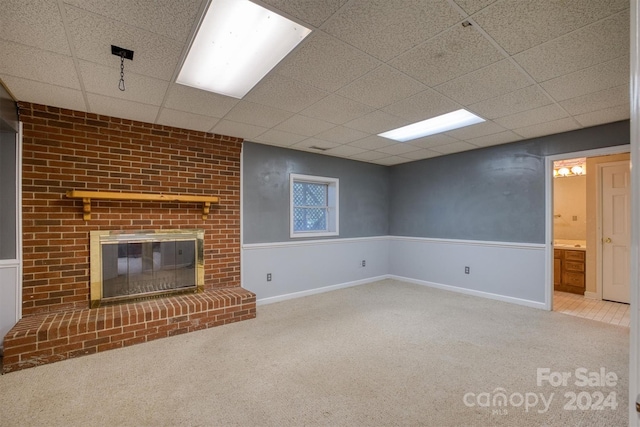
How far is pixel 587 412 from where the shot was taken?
2.06 m

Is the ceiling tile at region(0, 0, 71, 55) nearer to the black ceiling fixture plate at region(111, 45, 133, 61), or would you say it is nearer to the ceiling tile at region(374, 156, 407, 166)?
the black ceiling fixture plate at region(111, 45, 133, 61)

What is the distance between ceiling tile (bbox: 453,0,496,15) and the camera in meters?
1.63

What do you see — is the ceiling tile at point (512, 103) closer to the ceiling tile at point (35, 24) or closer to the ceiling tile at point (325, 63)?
the ceiling tile at point (325, 63)

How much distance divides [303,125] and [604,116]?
323cm

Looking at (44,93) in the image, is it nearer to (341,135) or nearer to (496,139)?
(341,135)

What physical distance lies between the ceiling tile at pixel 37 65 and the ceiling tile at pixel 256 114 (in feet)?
4.21

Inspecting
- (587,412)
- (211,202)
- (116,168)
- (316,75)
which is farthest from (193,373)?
(587,412)

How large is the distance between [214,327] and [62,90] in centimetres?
270

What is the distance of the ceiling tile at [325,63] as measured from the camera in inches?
78.8

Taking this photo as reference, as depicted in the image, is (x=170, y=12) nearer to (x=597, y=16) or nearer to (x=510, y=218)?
(x=597, y=16)

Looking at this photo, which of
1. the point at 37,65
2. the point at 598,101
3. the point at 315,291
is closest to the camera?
the point at 37,65

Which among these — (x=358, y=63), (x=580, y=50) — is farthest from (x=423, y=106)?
(x=580, y=50)

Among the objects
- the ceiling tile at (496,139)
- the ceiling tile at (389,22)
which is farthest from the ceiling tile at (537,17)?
the ceiling tile at (496,139)

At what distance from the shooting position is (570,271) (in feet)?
16.4
